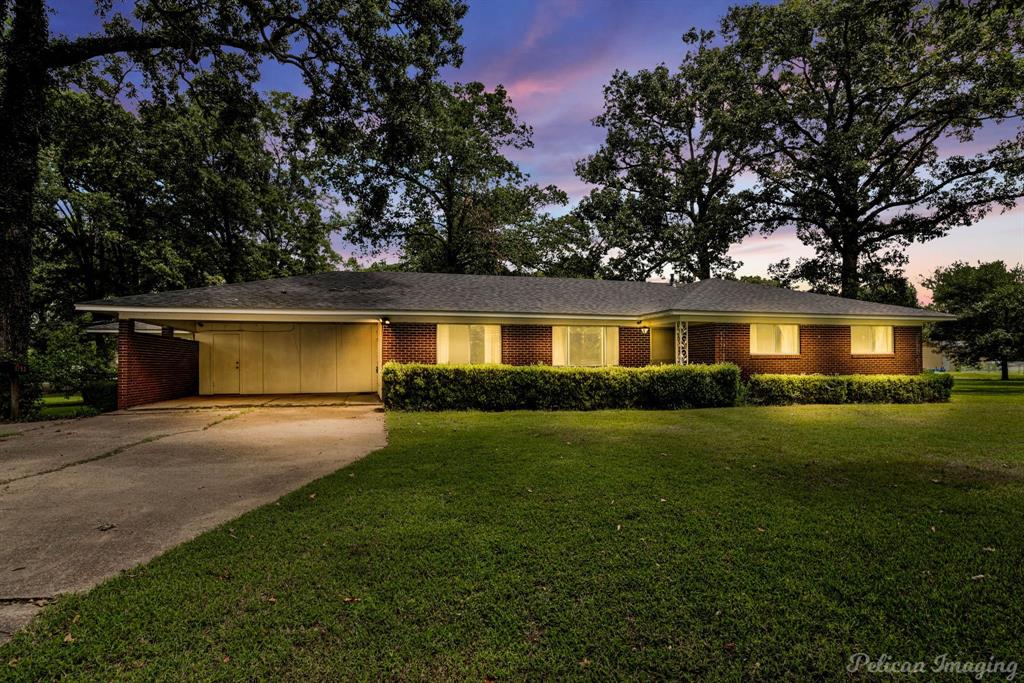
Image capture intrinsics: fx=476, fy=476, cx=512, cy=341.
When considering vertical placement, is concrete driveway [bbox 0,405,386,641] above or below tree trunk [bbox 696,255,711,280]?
below

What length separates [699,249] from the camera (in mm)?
29797

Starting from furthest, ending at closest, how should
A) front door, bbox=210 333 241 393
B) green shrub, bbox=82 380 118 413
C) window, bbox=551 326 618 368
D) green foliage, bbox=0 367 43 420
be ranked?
front door, bbox=210 333 241 393, window, bbox=551 326 618 368, green shrub, bbox=82 380 118 413, green foliage, bbox=0 367 43 420

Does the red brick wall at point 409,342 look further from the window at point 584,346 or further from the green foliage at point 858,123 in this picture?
the green foliage at point 858,123

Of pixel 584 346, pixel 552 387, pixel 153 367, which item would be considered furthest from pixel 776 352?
pixel 153 367

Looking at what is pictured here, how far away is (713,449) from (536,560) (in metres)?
4.94

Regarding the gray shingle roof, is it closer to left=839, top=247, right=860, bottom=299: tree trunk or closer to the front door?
the front door

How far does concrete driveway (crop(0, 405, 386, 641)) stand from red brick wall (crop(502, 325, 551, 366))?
6401 mm

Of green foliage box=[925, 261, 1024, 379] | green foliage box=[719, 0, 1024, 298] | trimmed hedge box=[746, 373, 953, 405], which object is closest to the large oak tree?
trimmed hedge box=[746, 373, 953, 405]

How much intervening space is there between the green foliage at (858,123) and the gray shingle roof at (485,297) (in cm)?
1171

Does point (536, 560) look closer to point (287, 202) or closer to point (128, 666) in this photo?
point (128, 666)

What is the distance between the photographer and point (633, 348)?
17250mm

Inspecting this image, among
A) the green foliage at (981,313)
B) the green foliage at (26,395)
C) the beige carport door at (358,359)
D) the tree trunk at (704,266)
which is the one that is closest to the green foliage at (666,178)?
the tree trunk at (704,266)

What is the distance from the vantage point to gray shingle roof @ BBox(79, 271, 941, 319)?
540 inches

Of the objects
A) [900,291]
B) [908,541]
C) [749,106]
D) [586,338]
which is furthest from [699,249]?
[908,541]
